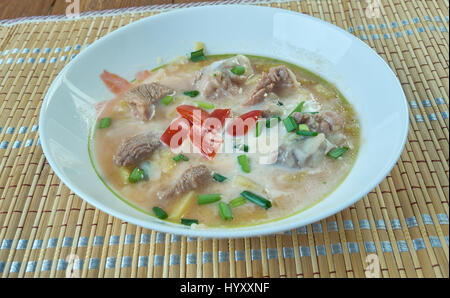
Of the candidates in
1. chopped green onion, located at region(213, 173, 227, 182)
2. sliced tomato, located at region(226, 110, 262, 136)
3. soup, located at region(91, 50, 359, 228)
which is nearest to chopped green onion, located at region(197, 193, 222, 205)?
soup, located at region(91, 50, 359, 228)

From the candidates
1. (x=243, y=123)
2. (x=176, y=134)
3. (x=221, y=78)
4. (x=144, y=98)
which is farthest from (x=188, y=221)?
(x=221, y=78)

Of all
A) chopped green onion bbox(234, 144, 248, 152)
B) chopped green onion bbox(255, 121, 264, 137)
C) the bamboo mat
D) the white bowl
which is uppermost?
the white bowl

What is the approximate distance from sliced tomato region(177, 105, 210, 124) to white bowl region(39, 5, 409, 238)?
0.47 m

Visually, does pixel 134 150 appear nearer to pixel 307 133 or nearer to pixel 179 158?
pixel 179 158

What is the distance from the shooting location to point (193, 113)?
2.46m

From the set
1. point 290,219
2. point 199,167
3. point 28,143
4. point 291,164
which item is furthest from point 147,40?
point 290,219

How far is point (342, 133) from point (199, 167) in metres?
0.78

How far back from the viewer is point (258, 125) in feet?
7.55

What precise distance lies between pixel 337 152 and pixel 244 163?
18.3 inches

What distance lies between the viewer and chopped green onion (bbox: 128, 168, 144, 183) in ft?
6.87

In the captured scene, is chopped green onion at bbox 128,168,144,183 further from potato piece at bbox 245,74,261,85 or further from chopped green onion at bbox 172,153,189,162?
potato piece at bbox 245,74,261,85

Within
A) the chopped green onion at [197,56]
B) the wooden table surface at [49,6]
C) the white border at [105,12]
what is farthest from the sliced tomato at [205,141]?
the wooden table surface at [49,6]

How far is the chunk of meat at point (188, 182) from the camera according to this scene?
2.01 meters

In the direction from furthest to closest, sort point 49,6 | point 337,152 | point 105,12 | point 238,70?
point 49,6, point 105,12, point 238,70, point 337,152
